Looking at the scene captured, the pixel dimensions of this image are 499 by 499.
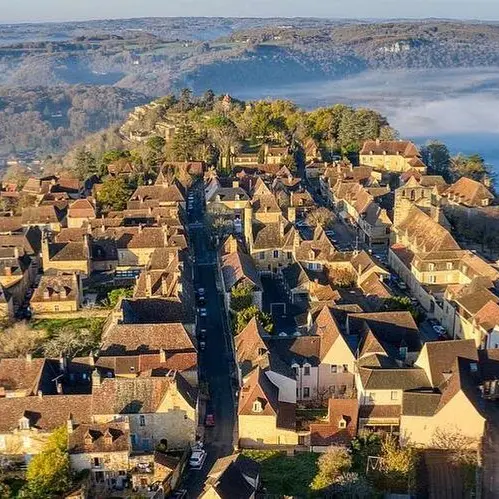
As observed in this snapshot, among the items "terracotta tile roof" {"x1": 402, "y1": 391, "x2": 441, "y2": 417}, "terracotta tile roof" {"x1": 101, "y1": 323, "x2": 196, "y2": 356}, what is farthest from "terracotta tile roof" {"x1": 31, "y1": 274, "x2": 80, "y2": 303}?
"terracotta tile roof" {"x1": 402, "y1": 391, "x2": 441, "y2": 417}

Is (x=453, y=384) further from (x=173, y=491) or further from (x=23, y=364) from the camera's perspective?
(x=23, y=364)

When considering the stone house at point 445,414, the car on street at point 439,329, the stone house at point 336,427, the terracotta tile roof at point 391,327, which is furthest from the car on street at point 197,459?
the car on street at point 439,329

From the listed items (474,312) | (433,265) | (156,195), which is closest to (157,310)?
(474,312)

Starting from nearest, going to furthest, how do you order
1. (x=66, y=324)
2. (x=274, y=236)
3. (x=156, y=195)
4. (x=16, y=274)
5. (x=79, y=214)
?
(x=66, y=324) < (x=16, y=274) < (x=274, y=236) < (x=79, y=214) < (x=156, y=195)

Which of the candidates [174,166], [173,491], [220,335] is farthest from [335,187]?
[173,491]

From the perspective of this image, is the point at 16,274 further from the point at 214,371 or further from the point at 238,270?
the point at 214,371

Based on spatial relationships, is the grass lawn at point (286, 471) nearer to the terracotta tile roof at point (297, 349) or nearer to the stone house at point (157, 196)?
the terracotta tile roof at point (297, 349)
